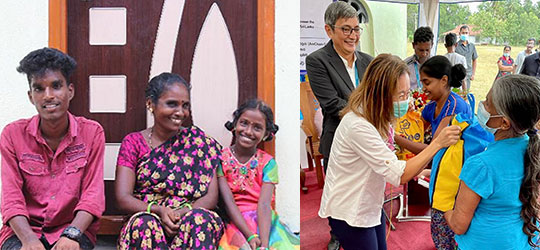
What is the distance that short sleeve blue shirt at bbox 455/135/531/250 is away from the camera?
1713mm

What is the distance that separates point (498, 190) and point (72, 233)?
5.25 feet

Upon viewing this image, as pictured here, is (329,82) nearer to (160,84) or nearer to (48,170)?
(160,84)

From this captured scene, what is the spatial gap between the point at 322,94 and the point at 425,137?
3.40ft

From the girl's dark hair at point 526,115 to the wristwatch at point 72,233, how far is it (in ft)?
5.39

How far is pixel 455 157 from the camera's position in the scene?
6.28 feet

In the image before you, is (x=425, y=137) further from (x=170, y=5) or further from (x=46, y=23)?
(x=46, y=23)

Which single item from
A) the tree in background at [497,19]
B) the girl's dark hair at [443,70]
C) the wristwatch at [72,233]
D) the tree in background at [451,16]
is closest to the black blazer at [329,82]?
the girl's dark hair at [443,70]

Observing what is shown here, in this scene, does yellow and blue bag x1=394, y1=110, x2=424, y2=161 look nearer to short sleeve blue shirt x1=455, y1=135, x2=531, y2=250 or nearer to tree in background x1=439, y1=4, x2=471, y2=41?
short sleeve blue shirt x1=455, y1=135, x2=531, y2=250

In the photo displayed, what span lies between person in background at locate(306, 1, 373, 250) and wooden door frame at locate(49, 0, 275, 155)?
70cm

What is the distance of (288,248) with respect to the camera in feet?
6.61

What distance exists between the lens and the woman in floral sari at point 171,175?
6.02 ft

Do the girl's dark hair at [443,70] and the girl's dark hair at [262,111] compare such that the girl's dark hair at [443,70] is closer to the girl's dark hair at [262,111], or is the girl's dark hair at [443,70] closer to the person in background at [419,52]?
the person in background at [419,52]

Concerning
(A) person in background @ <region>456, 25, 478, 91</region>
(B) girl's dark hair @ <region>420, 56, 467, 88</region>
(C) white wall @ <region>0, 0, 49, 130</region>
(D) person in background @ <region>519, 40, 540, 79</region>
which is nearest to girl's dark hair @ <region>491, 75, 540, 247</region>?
(B) girl's dark hair @ <region>420, 56, 467, 88</region>

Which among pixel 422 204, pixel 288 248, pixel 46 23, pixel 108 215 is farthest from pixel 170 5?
pixel 422 204
